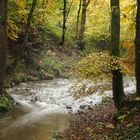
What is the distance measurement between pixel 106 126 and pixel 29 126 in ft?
10.5

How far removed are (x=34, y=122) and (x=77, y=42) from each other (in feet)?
69.0

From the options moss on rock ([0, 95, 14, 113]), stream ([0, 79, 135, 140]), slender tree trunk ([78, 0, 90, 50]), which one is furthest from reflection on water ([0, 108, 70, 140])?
slender tree trunk ([78, 0, 90, 50])

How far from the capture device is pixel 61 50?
101ft

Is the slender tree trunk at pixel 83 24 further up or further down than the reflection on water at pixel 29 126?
further up

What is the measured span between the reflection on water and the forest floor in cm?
57

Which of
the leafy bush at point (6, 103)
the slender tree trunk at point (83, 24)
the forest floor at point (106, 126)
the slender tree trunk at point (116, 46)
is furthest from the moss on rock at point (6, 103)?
the slender tree trunk at point (83, 24)

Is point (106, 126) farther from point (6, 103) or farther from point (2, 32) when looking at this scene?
point (2, 32)

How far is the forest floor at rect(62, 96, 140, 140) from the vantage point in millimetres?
9117

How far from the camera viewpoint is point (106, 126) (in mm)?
10680

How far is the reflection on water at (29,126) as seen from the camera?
37.5 feet

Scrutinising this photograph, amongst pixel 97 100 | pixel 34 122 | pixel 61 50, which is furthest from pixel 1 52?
pixel 61 50

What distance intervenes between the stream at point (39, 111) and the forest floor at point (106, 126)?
704 mm

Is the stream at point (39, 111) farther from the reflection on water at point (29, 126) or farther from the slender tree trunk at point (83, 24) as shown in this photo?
the slender tree trunk at point (83, 24)

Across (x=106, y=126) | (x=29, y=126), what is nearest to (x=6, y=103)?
(x=29, y=126)
